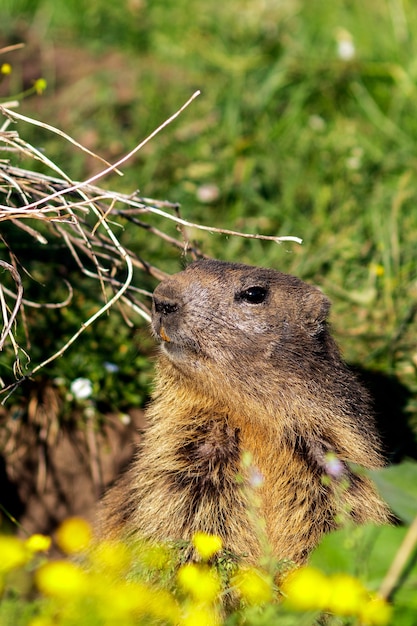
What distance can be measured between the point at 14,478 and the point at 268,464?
1.77 m

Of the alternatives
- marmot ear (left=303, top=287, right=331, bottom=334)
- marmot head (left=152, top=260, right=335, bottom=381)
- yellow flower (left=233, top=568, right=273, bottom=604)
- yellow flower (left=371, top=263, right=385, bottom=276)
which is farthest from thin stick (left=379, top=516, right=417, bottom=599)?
yellow flower (left=371, top=263, right=385, bottom=276)

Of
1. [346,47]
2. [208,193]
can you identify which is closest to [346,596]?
[208,193]

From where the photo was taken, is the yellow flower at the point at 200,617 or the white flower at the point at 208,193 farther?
the white flower at the point at 208,193

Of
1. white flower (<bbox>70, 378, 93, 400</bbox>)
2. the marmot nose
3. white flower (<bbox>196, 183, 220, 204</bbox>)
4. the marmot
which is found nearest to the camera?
the marmot

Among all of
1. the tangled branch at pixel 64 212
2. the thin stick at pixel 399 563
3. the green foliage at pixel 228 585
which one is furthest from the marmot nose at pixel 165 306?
the thin stick at pixel 399 563

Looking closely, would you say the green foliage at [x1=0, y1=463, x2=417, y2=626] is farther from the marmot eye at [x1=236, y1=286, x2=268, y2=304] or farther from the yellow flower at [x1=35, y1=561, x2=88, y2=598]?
the marmot eye at [x1=236, y1=286, x2=268, y2=304]

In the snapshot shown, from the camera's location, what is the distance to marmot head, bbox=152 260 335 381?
11.2 feet

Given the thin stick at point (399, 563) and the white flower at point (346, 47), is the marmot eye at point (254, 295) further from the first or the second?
the white flower at point (346, 47)

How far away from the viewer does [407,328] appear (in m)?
4.95

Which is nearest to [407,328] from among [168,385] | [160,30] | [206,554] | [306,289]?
[306,289]

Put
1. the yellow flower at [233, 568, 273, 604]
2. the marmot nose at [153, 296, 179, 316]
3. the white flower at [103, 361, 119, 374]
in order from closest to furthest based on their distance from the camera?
the yellow flower at [233, 568, 273, 604], the marmot nose at [153, 296, 179, 316], the white flower at [103, 361, 119, 374]

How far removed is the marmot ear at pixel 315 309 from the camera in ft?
11.9

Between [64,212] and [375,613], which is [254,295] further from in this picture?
[375,613]

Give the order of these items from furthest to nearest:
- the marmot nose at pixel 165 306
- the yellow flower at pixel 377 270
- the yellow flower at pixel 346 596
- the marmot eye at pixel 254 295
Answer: the yellow flower at pixel 377 270, the marmot eye at pixel 254 295, the marmot nose at pixel 165 306, the yellow flower at pixel 346 596
